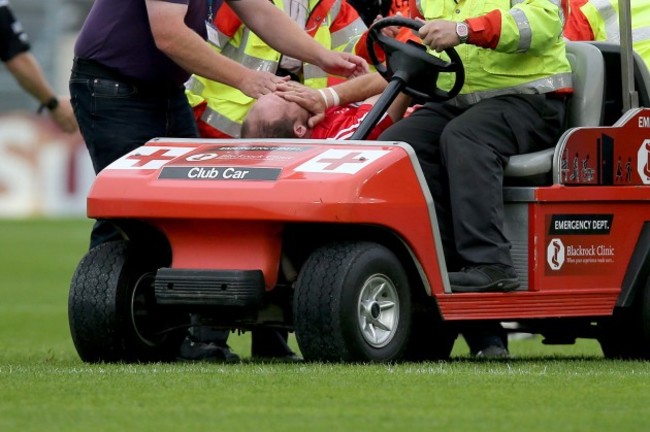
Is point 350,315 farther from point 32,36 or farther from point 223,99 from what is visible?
point 32,36

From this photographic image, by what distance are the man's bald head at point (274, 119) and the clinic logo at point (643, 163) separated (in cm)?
147

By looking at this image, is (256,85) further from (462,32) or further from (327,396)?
(327,396)

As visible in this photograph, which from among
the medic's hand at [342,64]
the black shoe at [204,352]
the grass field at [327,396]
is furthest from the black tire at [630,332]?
the black shoe at [204,352]

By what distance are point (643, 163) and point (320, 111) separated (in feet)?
4.73

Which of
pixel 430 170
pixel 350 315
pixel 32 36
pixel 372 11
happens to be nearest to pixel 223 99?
pixel 372 11

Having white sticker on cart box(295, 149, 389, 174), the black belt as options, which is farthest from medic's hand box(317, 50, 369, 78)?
white sticker on cart box(295, 149, 389, 174)

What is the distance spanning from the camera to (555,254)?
26.1ft

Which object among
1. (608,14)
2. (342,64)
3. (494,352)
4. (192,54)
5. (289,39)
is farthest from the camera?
(608,14)

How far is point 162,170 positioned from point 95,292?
1.84 feet

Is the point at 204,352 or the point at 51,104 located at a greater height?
the point at 51,104

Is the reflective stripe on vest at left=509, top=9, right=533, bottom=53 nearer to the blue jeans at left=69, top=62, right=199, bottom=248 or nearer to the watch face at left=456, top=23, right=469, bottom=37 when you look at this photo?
the watch face at left=456, top=23, right=469, bottom=37

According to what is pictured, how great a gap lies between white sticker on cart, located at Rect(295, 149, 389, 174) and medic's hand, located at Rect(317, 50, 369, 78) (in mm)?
1020

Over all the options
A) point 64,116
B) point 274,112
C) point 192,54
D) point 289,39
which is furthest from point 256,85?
point 64,116

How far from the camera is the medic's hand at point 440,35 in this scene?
25.1 ft
